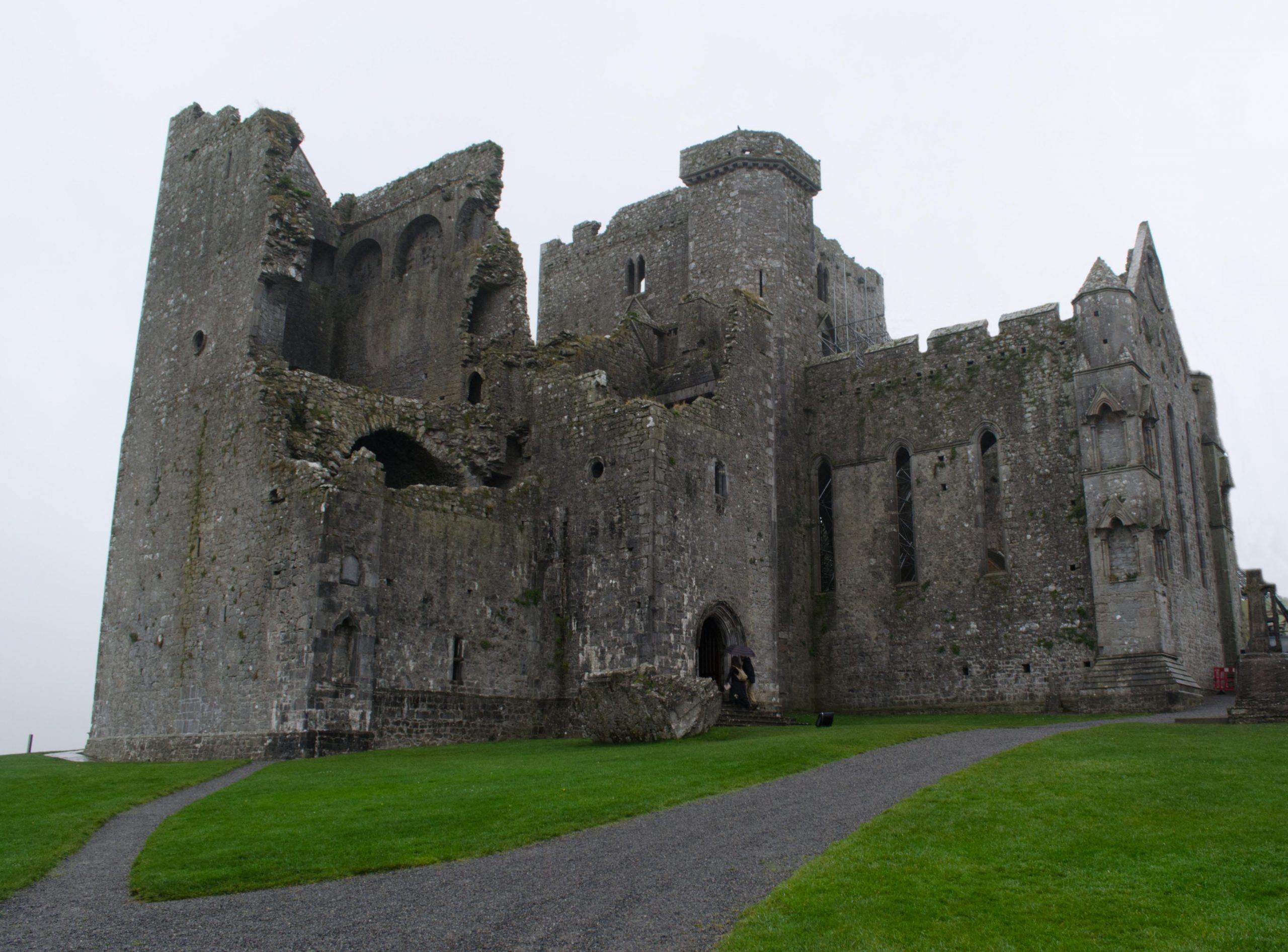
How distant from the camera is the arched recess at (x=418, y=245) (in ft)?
109

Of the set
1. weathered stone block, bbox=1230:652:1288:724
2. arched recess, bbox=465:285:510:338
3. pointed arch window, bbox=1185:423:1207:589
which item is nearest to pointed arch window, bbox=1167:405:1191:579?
pointed arch window, bbox=1185:423:1207:589

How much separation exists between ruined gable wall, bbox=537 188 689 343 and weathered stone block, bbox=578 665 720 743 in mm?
16945

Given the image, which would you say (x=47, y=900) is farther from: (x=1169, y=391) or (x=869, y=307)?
(x=869, y=307)

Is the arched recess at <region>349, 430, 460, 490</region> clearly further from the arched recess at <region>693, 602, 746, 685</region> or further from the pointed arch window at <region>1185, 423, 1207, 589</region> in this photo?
the pointed arch window at <region>1185, 423, 1207, 589</region>

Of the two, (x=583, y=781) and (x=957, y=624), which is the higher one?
(x=957, y=624)

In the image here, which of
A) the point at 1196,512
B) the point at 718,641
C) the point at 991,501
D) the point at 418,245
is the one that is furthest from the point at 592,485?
the point at 1196,512

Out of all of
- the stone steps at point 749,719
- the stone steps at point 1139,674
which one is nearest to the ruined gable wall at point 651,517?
the stone steps at point 749,719

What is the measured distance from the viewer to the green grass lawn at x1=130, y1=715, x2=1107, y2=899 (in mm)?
10688

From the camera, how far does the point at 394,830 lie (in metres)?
12.0

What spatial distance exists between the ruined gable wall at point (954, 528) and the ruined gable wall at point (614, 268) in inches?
287

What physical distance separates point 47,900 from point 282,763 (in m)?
11.1

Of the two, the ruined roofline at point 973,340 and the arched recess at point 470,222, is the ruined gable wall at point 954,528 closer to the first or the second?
the ruined roofline at point 973,340

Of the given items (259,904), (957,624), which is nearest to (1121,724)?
(957,624)

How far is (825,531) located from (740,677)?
6.95m
